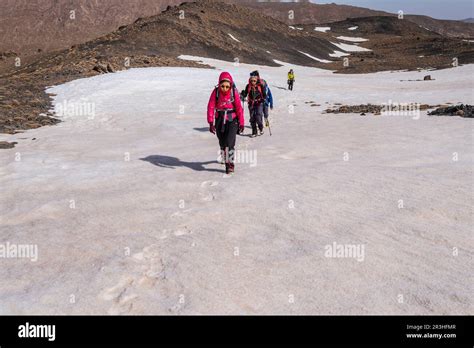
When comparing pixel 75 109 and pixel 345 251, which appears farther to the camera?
pixel 75 109

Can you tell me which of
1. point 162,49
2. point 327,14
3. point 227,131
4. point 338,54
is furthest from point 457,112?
point 327,14

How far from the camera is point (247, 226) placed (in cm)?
584

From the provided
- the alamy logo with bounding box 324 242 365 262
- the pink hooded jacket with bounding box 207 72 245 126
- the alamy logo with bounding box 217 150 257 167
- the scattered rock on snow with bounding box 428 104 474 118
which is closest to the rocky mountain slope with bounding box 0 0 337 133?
the alamy logo with bounding box 217 150 257 167

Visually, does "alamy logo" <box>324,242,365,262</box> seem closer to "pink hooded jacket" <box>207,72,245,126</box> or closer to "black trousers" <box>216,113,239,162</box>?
"black trousers" <box>216,113,239,162</box>

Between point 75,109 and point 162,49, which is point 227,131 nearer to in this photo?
→ point 75,109

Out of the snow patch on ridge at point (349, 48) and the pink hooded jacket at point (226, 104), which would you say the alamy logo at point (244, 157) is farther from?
the snow patch on ridge at point (349, 48)

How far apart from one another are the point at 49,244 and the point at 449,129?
435 inches

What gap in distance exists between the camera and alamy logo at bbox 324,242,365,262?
4.89m

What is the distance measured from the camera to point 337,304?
402 centimetres
